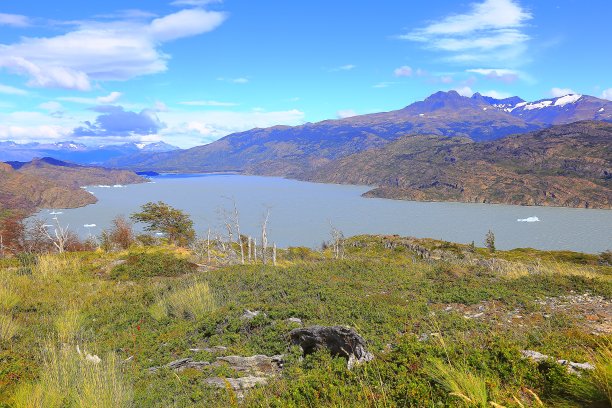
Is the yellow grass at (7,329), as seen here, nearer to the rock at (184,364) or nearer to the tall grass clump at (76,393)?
the rock at (184,364)

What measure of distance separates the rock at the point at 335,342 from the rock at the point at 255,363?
751 mm

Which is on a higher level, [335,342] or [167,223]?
[335,342]

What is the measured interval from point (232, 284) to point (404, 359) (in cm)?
1304

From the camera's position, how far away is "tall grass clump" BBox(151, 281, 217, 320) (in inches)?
558

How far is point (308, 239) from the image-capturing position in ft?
432

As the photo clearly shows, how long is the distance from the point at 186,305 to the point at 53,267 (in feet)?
43.7

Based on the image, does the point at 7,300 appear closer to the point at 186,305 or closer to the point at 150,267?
the point at 186,305

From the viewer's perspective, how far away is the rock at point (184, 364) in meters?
9.33

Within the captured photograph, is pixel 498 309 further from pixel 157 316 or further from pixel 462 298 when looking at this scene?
pixel 157 316

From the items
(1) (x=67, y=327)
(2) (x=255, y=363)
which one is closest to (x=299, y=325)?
(2) (x=255, y=363)

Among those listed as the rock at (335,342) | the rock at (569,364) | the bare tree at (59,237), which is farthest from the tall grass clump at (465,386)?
the bare tree at (59,237)

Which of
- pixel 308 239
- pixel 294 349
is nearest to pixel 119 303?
pixel 294 349

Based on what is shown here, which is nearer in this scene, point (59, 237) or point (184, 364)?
point (184, 364)

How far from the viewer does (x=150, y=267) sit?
79.1 ft
